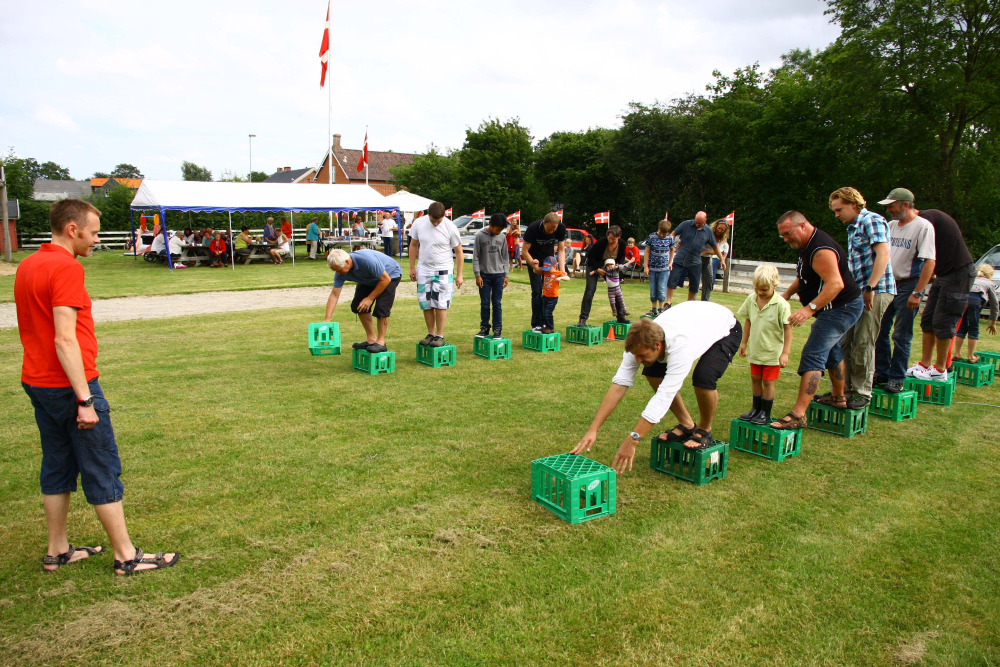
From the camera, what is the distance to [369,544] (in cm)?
350

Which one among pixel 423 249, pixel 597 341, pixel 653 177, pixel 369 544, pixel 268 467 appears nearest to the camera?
pixel 369 544

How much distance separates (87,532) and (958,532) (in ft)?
16.9

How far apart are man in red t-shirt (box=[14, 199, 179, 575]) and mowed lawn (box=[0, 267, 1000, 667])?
32cm

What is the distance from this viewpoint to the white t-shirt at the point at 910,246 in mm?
5873

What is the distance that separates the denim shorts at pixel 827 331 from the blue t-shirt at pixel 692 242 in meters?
5.55

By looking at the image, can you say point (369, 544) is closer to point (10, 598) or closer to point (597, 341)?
point (10, 598)

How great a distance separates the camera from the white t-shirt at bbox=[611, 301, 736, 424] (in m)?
3.70

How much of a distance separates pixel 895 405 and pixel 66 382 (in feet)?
21.1

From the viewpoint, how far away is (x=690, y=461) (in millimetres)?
4352

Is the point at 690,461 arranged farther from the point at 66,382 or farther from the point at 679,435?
the point at 66,382

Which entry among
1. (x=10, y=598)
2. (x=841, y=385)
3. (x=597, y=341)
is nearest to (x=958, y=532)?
(x=841, y=385)

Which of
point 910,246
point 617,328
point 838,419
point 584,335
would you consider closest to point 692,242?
point 617,328

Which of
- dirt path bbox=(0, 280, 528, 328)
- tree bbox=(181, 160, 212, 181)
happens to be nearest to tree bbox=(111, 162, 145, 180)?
tree bbox=(181, 160, 212, 181)

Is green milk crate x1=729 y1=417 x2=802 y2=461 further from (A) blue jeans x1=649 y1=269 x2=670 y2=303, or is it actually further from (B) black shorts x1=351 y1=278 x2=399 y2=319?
(A) blue jeans x1=649 y1=269 x2=670 y2=303
